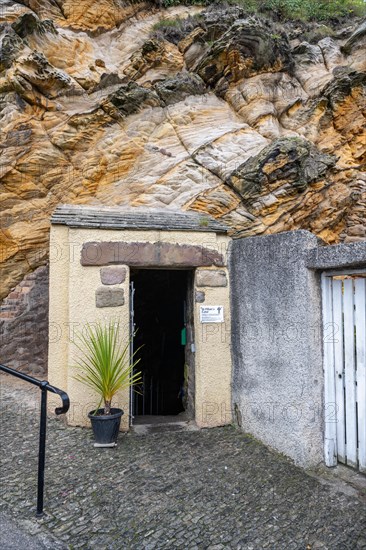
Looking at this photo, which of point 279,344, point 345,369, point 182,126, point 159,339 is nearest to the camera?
point 345,369

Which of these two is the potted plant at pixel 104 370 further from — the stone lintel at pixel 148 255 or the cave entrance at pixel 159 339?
the cave entrance at pixel 159 339

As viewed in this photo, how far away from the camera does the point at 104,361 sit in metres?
5.20

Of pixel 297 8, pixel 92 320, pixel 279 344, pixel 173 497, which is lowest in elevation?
pixel 173 497

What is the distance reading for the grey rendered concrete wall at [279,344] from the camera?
4492 mm

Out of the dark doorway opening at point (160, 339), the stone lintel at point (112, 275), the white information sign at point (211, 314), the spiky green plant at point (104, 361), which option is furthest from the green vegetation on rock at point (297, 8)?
the spiky green plant at point (104, 361)

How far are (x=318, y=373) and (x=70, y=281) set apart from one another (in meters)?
3.43

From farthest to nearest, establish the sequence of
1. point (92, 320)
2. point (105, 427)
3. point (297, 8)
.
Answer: point (297, 8) < point (92, 320) < point (105, 427)

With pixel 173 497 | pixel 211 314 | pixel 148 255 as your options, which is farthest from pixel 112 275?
pixel 173 497

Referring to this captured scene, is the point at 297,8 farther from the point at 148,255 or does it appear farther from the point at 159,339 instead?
the point at 159,339

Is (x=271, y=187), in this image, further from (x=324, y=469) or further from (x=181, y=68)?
(x=324, y=469)

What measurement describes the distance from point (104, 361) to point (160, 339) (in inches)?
219

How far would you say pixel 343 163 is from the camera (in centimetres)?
860

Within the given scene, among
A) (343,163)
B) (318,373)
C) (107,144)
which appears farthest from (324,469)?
(107,144)

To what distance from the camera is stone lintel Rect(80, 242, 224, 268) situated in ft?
18.8
